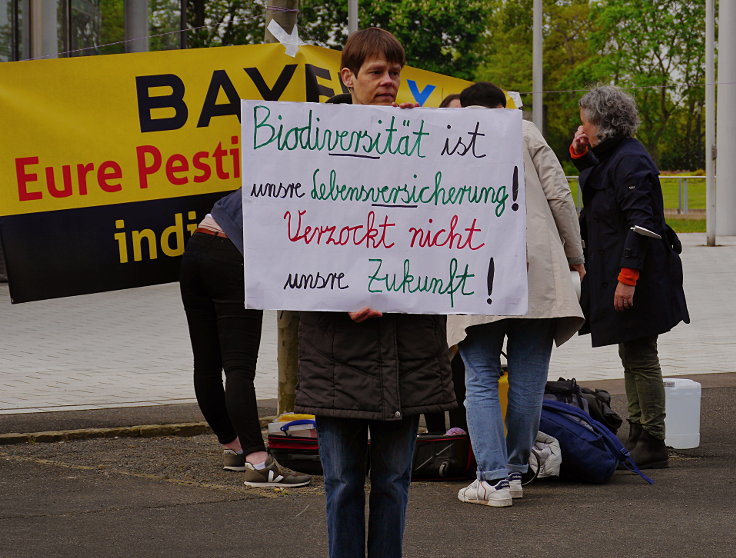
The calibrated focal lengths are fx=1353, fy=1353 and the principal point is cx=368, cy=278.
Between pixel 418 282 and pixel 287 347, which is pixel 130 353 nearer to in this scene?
pixel 287 347

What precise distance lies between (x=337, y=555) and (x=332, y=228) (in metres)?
0.93

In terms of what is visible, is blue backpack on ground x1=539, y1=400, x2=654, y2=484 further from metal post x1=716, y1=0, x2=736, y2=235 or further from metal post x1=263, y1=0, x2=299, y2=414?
metal post x1=716, y1=0, x2=736, y2=235

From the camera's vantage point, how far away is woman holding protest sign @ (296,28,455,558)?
3742 mm

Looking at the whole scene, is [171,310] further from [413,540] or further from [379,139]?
[379,139]

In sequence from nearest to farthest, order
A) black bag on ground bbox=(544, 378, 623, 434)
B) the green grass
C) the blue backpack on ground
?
the blue backpack on ground < black bag on ground bbox=(544, 378, 623, 434) < the green grass

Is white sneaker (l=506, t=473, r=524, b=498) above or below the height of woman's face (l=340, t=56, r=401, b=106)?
below

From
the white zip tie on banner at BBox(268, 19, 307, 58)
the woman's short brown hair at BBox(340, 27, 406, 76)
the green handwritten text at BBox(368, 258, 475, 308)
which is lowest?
the green handwritten text at BBox(368, 258, 475, 308)

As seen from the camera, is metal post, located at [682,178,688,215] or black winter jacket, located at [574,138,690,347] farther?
metal post, located at [682,178,688,215]

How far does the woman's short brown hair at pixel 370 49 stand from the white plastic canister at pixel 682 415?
3.61 meters

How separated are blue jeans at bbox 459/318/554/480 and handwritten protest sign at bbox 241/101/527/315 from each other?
5.50ft

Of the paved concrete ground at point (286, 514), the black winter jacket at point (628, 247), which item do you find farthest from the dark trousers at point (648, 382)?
the paved concrete ground at point (286, 514)

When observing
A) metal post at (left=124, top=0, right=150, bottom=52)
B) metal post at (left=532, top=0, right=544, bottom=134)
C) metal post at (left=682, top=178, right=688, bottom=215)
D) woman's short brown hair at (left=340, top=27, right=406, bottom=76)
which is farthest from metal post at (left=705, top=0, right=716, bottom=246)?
woman's short brown hair at (left=340, top=27, right=406, bottom=76)

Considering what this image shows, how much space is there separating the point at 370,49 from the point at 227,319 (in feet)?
7.57

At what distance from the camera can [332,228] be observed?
3.90m
